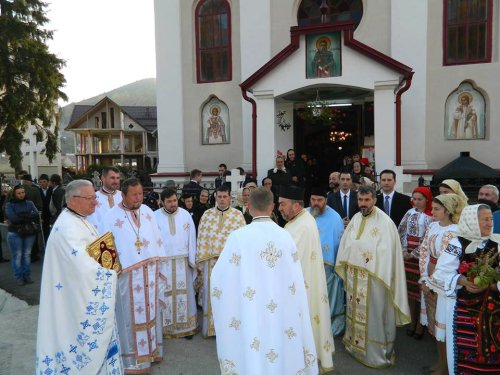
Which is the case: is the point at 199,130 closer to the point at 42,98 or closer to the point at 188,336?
the point at 188,336

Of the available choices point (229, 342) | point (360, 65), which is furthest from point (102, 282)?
point (360, 65)

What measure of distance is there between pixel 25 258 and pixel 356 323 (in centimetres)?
631

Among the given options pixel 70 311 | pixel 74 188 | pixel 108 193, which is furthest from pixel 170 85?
pixel 70 311

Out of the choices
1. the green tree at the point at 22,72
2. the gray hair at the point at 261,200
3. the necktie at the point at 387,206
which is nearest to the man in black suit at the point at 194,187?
the necktie at the point at 387,206

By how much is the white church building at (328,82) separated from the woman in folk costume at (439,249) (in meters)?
5.24

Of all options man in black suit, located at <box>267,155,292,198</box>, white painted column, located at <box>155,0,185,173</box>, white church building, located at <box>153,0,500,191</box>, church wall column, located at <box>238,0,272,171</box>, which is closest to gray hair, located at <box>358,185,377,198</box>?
white church building, located at <box>153,0,500,191</box>

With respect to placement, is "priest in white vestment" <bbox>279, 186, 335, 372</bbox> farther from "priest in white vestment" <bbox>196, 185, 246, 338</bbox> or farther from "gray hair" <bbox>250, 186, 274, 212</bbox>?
"priest in white vestment" <bbox>196, 185, 246, 338</bbox>

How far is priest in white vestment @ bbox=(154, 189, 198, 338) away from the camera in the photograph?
5660 mm

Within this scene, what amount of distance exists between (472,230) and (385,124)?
25.9 ft

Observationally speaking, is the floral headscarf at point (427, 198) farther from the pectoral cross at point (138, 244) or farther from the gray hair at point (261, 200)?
the pectoral cross at point (138, 244)

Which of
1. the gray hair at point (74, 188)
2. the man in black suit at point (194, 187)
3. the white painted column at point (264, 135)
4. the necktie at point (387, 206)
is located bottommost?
the necktie at point (387, 206)

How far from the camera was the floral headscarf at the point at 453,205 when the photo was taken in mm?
4410

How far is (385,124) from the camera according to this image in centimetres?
1119

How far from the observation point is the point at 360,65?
36.7 ft
